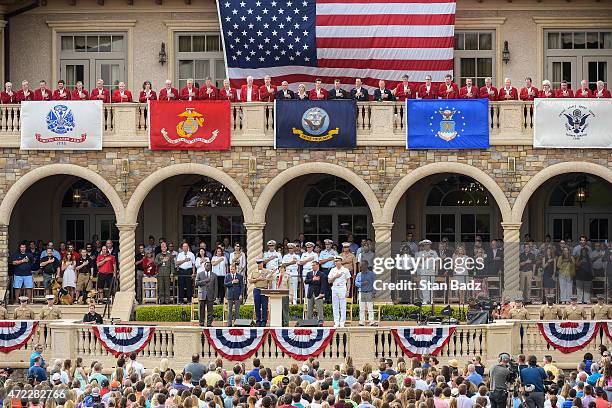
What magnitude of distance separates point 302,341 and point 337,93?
9.18 m

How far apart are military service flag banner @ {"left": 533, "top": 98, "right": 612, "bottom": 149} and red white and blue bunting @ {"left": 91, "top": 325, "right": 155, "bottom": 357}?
483 inches

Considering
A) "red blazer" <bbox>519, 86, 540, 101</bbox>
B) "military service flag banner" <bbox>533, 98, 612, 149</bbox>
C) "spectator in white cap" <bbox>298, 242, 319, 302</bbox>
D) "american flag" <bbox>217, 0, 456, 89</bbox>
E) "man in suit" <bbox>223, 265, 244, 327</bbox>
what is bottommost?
"man in suit" <bbox>223, 265, 244, 327</bbox>

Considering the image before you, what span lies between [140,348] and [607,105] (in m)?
14.3

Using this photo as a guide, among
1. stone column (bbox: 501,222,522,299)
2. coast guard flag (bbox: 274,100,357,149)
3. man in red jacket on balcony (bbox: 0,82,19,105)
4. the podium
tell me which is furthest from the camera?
man in red jacket on balcony (bbox: 0,82,19,105)

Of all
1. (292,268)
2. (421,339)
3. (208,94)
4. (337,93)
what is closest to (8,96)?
(208,94)

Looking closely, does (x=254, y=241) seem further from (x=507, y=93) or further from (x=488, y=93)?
(x=507, y=93)

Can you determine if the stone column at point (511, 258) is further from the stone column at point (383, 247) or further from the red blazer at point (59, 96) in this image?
the red blazer at point (59, 96)

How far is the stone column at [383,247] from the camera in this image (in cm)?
4153

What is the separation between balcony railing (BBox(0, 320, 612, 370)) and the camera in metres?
39.0

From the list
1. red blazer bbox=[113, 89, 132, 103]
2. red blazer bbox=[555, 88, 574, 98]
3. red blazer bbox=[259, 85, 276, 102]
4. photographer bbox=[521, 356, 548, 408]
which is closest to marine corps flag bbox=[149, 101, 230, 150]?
red blazer bbox=[113, 89, 132, 103]

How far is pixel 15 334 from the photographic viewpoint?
41.1 m

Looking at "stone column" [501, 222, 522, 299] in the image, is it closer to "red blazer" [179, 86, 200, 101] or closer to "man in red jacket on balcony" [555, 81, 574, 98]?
"man in red jacket on balcony" [555, 81, 574, 98]

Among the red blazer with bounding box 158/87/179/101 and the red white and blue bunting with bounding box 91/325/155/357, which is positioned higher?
the red blazer with bounding box 158/87/179/101

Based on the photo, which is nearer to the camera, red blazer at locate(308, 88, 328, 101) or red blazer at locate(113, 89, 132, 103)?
red blazer at locate(308, 88, 328, 101)
